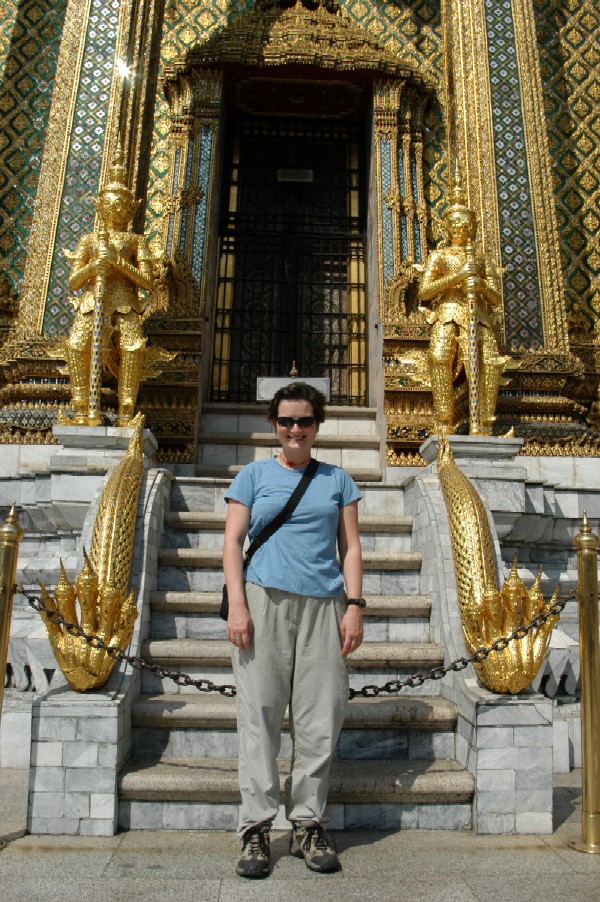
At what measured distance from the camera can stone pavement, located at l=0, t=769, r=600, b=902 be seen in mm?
2758

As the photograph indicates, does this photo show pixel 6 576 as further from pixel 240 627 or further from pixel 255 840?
pixel 255 840

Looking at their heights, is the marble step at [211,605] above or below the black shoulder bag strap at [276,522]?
below

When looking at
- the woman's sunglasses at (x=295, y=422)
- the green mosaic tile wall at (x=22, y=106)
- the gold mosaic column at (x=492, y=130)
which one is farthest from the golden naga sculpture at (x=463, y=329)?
the green mosaic tile wall at (x=22, y=106)

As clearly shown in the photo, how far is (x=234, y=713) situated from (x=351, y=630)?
1.04 m

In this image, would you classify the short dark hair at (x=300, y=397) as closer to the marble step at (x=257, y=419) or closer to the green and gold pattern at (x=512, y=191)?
the marble step at (x=257, y=419)

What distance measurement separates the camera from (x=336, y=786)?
348cm

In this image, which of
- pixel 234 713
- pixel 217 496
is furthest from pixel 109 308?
pixel 234 713

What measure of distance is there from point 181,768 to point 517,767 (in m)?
1.57

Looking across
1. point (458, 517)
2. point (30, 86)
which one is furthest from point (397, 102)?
point (458, 517)

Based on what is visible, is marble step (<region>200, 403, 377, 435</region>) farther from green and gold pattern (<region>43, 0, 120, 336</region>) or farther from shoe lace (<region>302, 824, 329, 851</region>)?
shoe lace (<region>302, 824, 329, 851</region>)

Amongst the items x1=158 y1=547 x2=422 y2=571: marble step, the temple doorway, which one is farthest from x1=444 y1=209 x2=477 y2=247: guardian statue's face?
x1=158 y1=547 x2=422 y2=571: marble step

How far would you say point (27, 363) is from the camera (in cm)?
779

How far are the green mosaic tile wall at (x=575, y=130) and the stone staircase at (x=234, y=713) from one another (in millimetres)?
4979

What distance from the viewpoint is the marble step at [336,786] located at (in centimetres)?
345
